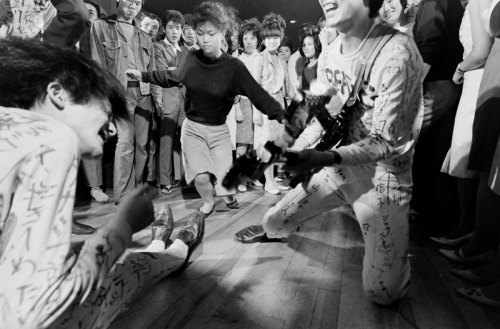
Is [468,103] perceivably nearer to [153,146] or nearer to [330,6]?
[330,6]

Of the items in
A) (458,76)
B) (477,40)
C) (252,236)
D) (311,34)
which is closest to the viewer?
(477,40)

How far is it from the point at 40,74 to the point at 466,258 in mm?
2187

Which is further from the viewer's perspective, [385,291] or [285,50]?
[285,50]

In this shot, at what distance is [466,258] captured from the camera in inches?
78.3

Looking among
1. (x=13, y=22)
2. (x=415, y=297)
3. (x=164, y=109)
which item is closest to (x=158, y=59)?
(x=164, y=109)

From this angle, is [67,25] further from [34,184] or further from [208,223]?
[34,184]

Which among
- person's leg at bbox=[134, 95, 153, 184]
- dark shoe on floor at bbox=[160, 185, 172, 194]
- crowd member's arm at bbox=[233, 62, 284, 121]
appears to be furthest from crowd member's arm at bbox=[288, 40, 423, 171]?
dark shoe on floor at bbox=[160, 185, 172, 194]

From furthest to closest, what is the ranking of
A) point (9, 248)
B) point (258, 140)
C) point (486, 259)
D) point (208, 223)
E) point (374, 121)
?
point (258, 140) → point (208, 223) → point (486, 259) → point (374, 121) → point (9, 248)

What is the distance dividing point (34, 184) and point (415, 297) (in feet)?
5.50

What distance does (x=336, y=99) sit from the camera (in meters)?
1.80

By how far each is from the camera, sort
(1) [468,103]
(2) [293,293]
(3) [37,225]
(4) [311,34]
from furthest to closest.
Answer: (4) [311,34]
(1) [468,103]
(2) [293,293]
(3) [37,225]

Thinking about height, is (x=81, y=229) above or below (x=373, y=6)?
below

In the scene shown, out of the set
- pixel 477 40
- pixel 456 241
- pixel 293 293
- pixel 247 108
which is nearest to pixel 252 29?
pixel 247 108

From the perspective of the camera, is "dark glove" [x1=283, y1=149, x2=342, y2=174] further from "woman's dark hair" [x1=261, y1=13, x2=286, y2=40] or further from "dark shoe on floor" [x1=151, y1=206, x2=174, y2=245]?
"woman's dark hair" [x1=261, y1=13, x2=286, y2=40]
